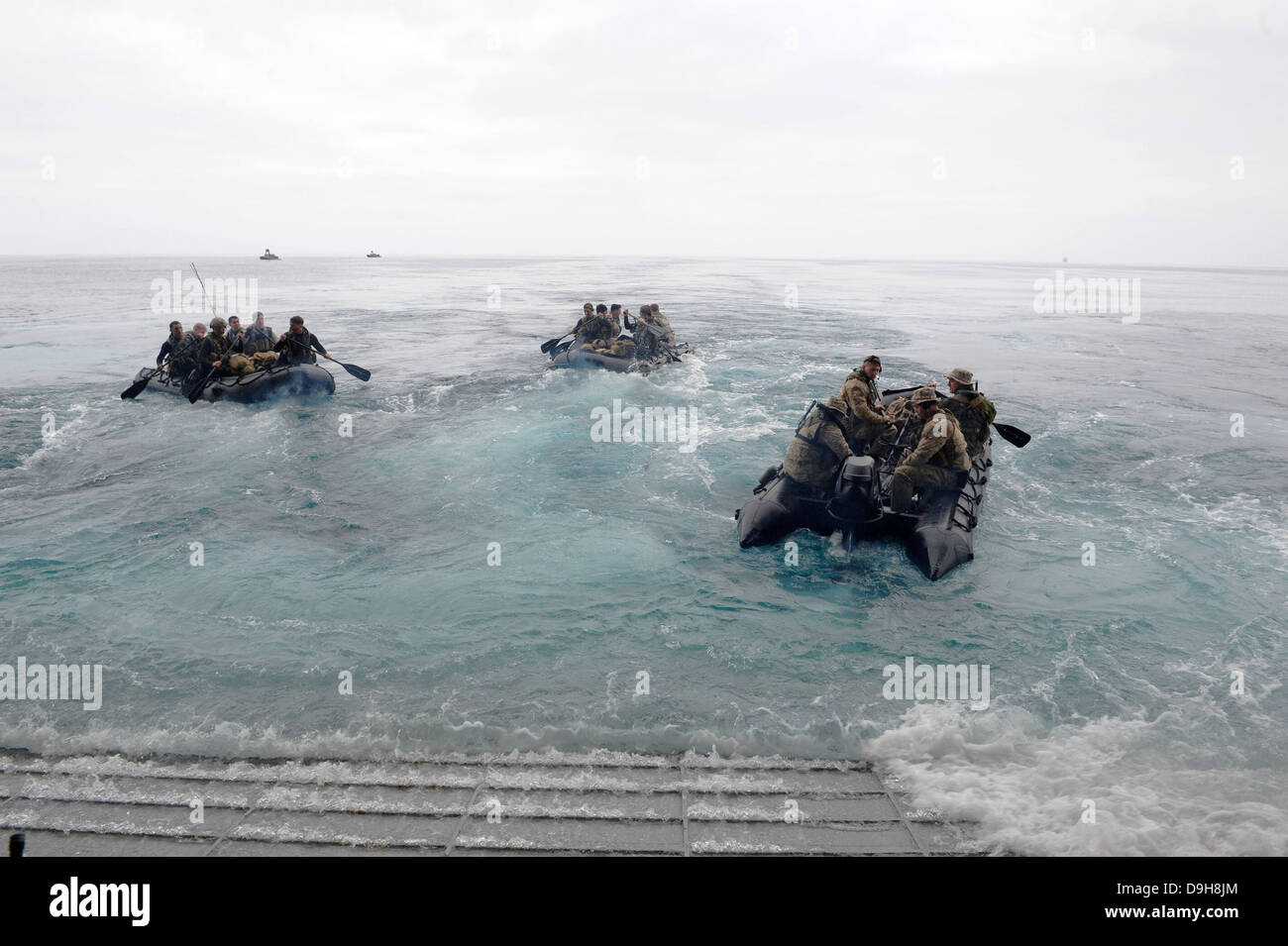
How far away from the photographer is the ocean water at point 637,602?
6949 millimetres

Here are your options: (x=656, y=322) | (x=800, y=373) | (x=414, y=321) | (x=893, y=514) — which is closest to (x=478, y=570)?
(x=893, y=514)

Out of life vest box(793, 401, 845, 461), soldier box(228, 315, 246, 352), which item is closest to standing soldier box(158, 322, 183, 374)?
soldier box(228, 315, 246, 352)

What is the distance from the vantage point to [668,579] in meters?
10.5

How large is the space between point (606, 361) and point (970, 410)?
13.6 meters

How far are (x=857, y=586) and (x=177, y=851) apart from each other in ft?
→ 26.7

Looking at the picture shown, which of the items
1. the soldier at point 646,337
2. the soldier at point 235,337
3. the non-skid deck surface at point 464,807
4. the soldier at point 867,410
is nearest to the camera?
the non-skid deck surface at point 464,807

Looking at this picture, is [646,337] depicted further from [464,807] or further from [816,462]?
[464,807]

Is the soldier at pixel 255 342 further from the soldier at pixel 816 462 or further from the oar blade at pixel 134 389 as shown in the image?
the soldier at pixel 816 462

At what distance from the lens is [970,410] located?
37.6 ft

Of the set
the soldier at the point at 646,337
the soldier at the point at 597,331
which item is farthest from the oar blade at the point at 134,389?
the soldier at the point at 646,337

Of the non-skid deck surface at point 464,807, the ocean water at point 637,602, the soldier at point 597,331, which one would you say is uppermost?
the soldier at point 597,331

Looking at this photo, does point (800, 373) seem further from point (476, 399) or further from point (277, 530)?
point (277, 530)

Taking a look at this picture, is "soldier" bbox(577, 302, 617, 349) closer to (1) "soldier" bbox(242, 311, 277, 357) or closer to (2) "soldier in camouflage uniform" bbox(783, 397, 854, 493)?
(1) "soldier" bbox(242, 311, 277, 357)

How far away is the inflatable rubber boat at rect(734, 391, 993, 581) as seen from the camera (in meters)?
10.1
